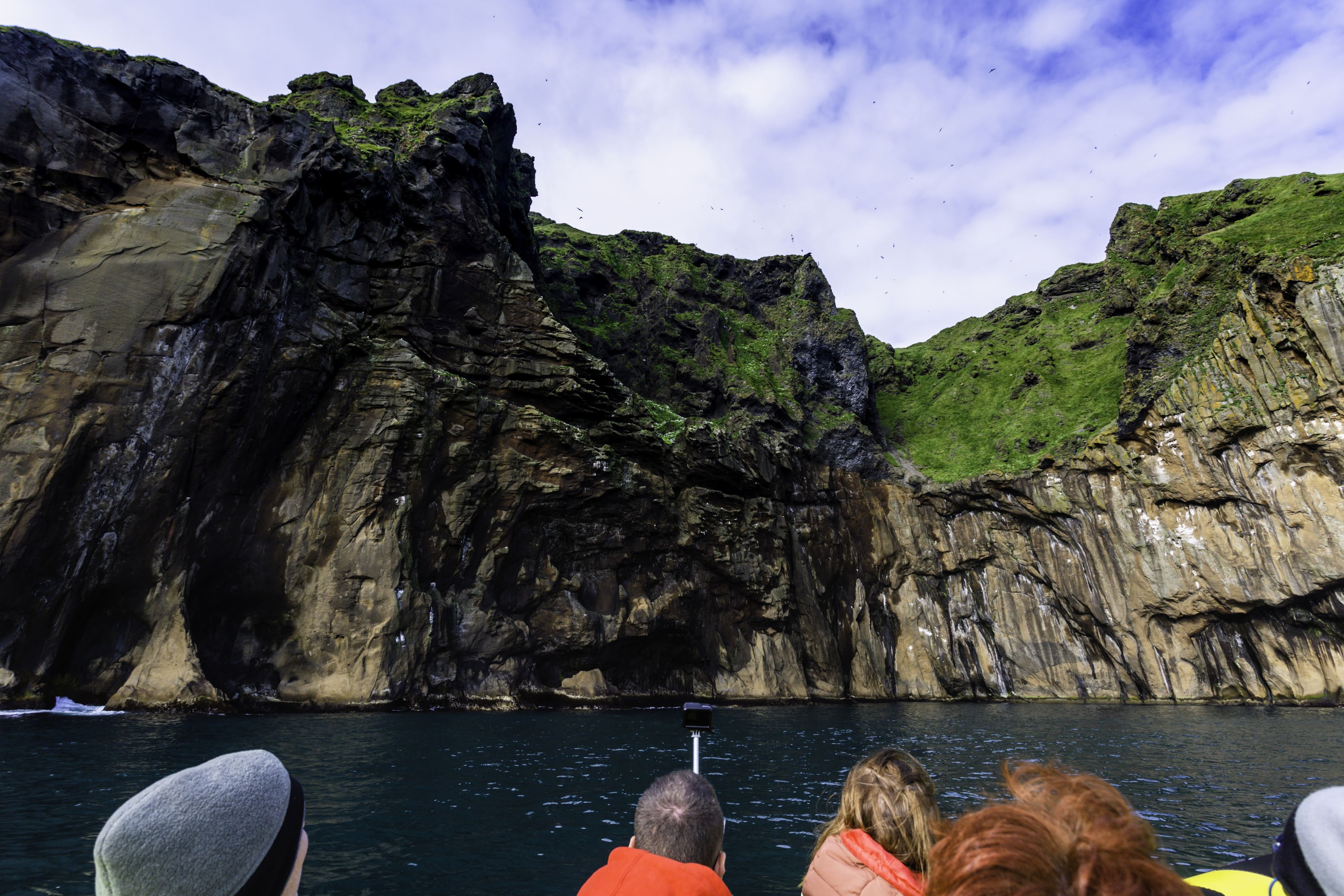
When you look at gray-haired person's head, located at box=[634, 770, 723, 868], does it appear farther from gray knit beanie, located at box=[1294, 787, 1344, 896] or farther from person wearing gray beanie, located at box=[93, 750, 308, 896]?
gray knit beanie, located at box=[1294, 787, 1344, 896]

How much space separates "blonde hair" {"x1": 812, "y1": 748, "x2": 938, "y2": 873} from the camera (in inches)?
131

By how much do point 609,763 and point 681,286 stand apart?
176 feet

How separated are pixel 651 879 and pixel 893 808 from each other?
51.8 inches

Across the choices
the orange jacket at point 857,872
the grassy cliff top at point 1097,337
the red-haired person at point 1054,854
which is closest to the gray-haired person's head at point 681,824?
the orange jacket at point 857,872

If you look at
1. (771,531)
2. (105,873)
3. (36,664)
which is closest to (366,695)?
(36,664)

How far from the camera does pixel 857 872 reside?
3.29m

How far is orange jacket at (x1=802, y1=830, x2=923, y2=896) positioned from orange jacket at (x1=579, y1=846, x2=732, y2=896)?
0.57m

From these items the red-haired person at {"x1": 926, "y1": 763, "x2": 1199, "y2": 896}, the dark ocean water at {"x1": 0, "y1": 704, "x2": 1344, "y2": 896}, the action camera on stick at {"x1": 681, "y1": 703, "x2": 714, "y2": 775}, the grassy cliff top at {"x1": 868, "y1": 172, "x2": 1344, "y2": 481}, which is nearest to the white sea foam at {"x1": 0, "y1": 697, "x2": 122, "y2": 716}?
the dark ocean water at {"x1": 0, "y1": 704, "x2": 1344, "y2": 896}

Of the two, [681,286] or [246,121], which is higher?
[681,286]

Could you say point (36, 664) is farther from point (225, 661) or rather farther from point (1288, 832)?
point (1288, 832)

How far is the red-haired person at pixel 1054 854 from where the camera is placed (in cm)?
131

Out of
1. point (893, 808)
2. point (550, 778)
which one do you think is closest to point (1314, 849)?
point (893, 808)

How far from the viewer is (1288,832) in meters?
1.49

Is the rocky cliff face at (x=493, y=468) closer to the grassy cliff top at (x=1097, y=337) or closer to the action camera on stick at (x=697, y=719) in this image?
the grassy cliff top at (x=1097, y=337)
